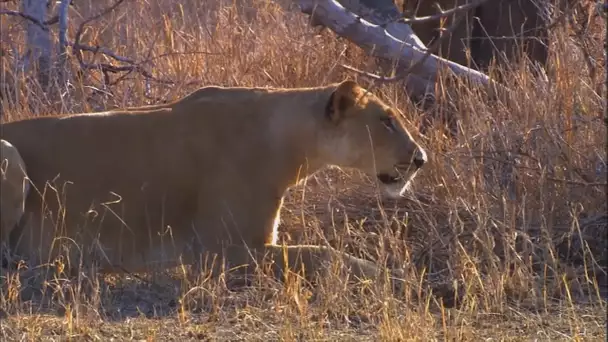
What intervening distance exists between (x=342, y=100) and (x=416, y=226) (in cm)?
65

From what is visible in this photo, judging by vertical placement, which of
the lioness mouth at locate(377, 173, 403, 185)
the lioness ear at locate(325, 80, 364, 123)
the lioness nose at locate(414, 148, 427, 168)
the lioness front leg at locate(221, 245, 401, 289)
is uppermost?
the lioness ear at locate(325, 80, 364, 123)

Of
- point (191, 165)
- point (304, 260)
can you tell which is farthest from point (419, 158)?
point (191, 165)

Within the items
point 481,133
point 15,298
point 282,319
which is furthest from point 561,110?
point 15,298

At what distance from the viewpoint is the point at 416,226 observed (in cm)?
538

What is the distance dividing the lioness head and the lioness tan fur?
121cm

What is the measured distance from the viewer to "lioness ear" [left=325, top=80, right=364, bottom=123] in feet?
16.8

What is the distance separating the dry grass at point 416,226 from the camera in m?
4.12

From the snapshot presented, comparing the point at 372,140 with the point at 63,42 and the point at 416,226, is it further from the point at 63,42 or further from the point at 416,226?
the point at 63,42

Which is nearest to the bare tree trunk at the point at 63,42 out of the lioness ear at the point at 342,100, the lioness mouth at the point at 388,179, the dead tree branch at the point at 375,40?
the dead tree branch at the point at 375,40

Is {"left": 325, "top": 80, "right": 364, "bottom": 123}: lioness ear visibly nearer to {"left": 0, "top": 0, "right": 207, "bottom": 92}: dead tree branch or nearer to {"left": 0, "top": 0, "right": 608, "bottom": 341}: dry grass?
{"left": 0, "top": 0, "right": 608, "bottom": 341}: dry grass

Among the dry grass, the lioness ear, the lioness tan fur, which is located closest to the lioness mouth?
the dry grass

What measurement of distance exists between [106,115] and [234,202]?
704mm

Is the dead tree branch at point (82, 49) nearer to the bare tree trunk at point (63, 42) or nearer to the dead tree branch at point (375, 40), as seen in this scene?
the bare tree trunk at point (63, 42)

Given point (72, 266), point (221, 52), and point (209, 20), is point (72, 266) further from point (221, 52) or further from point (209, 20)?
point (209, 20)
